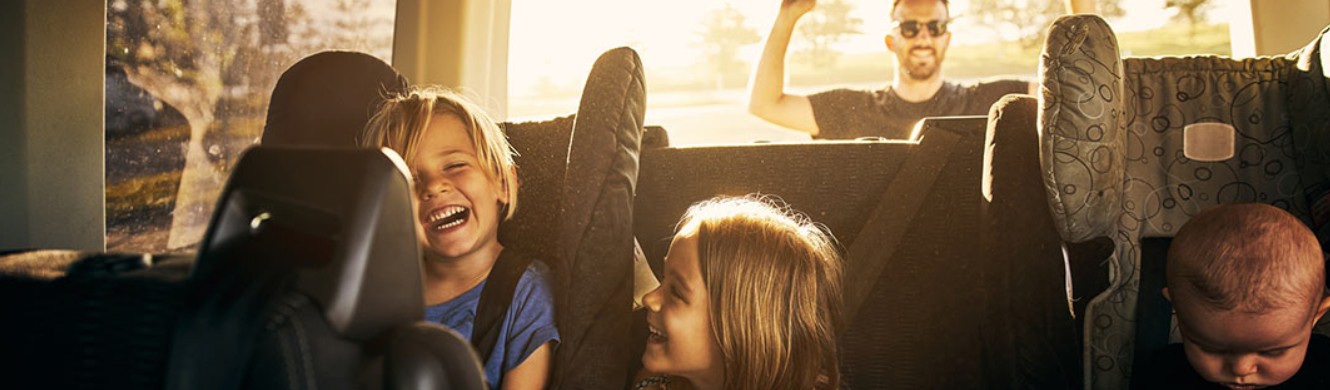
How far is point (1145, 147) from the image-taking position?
1.73 m

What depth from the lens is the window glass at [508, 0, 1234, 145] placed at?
3303 millimetres

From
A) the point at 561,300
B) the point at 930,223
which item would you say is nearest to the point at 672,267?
the point at 561,300

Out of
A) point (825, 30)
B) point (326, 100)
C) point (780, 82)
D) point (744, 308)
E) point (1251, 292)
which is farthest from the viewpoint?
point (825, 30)

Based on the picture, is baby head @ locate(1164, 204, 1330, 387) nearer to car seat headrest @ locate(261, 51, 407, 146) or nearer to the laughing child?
the laughing child

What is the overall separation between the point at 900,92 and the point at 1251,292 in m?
1.78

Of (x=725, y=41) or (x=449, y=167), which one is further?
(x=725, y=41)

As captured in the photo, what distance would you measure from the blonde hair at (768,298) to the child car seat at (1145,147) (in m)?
0.38

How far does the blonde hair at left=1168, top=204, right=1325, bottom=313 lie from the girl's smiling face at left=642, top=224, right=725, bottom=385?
72 cm

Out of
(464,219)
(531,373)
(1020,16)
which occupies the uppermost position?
(1020,16)

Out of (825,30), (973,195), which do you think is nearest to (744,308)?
(973,195)

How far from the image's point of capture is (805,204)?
6.04 feet

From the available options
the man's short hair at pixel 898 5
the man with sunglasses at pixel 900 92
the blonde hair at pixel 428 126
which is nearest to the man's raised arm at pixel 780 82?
the man with sunglasses at pixel 900 92

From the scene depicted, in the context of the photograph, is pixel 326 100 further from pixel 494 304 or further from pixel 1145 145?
pixel 1145 145

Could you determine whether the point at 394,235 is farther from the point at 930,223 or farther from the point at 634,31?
the point at 634,31
